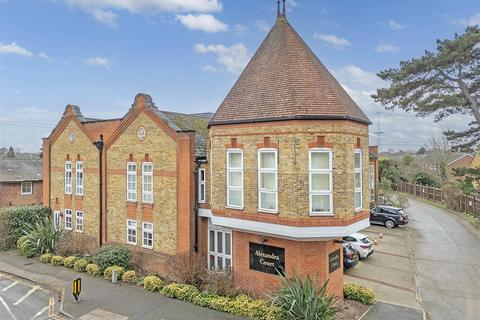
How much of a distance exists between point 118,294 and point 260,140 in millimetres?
8237

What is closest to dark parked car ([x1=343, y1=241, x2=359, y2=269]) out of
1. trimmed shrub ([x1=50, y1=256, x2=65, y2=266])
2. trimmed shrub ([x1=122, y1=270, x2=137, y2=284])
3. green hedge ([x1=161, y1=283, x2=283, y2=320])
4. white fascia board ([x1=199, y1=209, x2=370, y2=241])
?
white fascia board ([x1=199, y1=209, x2=370, y2=241])

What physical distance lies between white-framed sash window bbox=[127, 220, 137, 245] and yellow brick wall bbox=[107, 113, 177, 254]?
29 centimetres

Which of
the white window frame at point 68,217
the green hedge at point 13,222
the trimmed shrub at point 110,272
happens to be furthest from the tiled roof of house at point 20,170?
the trimmed shrub at point 110,272

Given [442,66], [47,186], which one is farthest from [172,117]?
[442,66]

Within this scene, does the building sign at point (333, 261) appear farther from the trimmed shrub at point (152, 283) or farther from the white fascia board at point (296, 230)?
the trimmed shrub at point (152, 283)

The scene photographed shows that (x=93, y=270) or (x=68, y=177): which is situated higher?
(x=68, y=177)

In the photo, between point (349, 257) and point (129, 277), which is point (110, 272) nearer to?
point (129, 277)

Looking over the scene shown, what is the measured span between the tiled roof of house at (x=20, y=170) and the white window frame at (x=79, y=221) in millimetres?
13735

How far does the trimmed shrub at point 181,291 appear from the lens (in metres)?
12.5

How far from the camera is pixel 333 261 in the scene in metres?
12.0

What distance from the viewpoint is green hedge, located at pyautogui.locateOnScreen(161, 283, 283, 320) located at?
35.5 feet

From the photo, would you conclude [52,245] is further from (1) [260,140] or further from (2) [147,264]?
(1) [260,140]

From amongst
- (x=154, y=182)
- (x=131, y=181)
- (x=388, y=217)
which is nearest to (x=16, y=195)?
(x=131, y=181)

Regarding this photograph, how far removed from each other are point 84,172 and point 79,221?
118 inches
